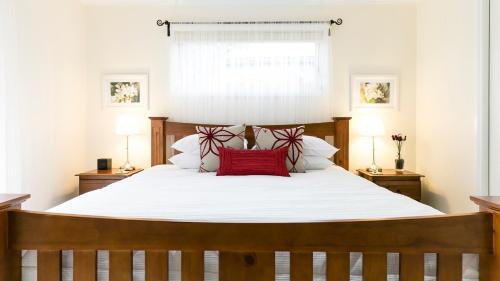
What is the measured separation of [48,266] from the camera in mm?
1107

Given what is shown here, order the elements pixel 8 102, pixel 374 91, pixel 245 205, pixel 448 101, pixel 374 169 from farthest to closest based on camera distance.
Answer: pixel 374 91 → pixel 374 169 → pixel 448 101 → pixel 8 102 → pixel 245 205

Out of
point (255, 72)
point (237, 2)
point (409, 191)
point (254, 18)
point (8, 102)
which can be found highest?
point (237, 2)

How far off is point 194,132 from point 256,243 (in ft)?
8.18

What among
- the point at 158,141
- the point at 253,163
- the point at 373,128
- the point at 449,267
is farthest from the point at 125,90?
the point at 449,267

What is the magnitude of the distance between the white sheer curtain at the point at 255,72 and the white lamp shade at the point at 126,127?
1.80ft

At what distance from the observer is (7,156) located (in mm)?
2465

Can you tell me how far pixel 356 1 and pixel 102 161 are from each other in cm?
298

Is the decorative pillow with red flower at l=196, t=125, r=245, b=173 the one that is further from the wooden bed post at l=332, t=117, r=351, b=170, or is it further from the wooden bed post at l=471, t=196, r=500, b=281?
the wooden bed post at l=471, t=196, r=500, b=281

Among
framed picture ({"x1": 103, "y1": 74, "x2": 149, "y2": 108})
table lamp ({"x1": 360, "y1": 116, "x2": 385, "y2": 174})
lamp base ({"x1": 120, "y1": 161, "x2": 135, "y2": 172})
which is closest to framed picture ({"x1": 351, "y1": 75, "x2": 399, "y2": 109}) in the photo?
table lamp ({"x1": 360, "y1": 116, "x2": 385, "y2": 174})

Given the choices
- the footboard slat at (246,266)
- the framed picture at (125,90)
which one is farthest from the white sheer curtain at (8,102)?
the footboard slat at (246,266)

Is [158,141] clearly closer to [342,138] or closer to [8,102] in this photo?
[8,102]

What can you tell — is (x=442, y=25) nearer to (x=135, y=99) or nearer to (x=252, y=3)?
(x=252, y=3)

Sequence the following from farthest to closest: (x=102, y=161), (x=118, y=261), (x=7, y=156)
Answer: (x=102, y=161) → (x=7, y=156) → (x=118, y=261)

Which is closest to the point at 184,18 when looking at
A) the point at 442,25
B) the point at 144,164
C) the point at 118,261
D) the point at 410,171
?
the point at 144,164
